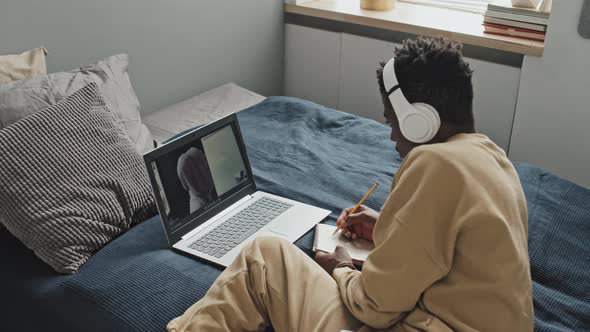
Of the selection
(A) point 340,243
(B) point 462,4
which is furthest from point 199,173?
(B) point 462,4

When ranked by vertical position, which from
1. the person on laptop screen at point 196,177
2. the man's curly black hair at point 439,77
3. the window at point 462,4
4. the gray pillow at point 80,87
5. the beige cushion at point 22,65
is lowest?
the person on laptop screen at point 196,177

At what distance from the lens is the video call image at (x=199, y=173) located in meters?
1.57

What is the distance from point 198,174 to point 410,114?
670 mm

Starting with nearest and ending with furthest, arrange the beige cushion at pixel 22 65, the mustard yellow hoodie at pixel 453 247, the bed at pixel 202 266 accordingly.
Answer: the mustard yellow hoodie at pixel 453 247, the bed at pixel 202 266, the beige cushion at pixel 22 65

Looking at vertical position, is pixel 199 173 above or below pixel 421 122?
below

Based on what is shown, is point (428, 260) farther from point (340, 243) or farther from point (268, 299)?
point (340, 243)

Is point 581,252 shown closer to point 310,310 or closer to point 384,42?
point 310,310

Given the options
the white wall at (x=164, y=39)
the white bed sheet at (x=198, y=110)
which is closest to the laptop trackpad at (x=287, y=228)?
the white bed sheet at (x=198, y=110)

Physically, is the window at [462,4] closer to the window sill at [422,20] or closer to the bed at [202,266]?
the window sill at [422,20]

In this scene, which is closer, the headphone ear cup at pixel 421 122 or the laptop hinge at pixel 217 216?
the headphone ear cup at pixel 421 122

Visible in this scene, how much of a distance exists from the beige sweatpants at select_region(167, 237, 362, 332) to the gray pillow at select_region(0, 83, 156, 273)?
0.39 metres

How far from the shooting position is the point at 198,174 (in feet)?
5.45

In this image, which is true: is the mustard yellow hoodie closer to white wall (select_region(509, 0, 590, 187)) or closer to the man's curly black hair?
the man's curly black hair

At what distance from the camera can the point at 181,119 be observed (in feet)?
7.80
